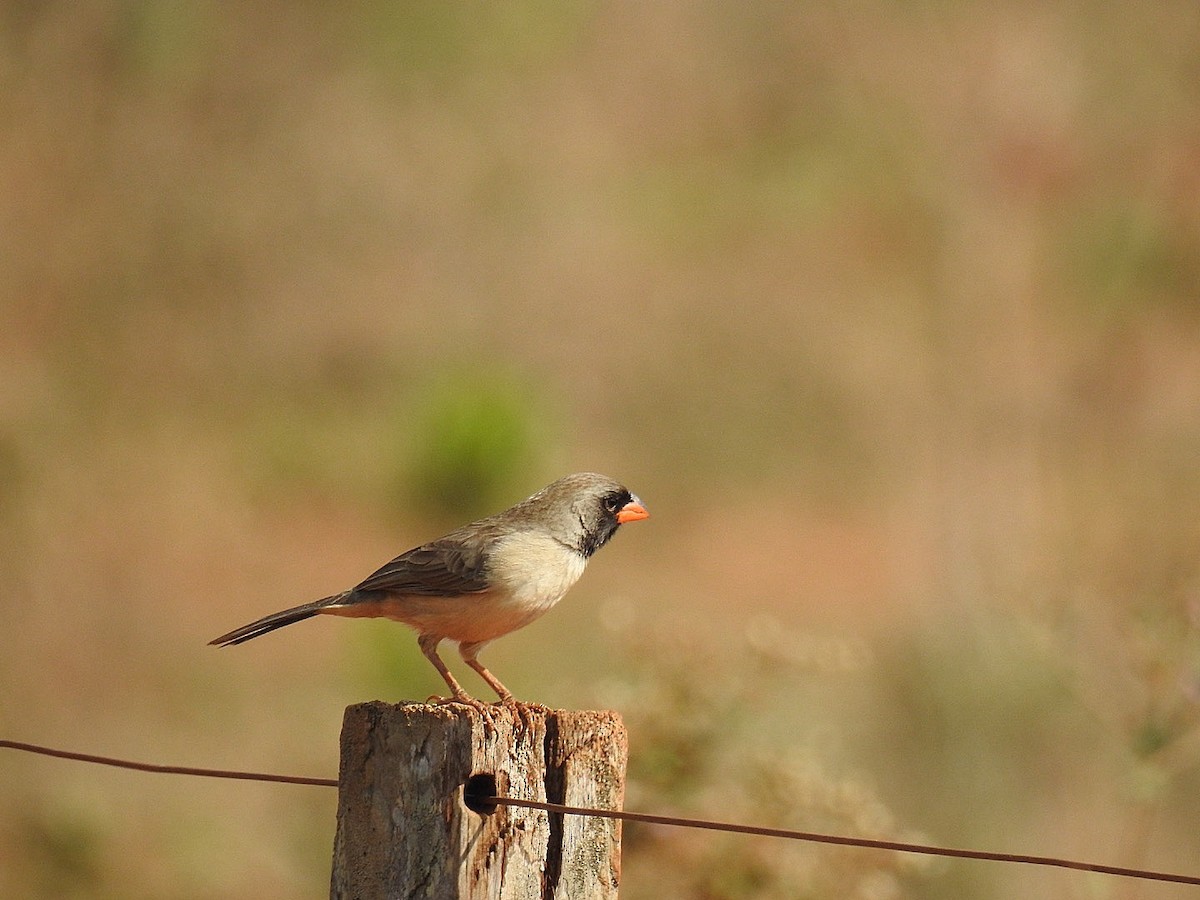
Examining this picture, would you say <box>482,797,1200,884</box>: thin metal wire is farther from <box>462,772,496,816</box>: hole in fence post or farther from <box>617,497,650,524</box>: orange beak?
<box>617,497,650,524</box>: orange beak

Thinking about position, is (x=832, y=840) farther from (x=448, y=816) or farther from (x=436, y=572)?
(x=436, y=572)

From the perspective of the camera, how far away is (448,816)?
2.33m

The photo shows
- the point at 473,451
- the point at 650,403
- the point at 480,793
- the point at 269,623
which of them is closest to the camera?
the point at 480,793

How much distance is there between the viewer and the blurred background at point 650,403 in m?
6.34

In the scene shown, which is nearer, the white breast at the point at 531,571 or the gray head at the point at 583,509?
the white breast at the point at 531,571

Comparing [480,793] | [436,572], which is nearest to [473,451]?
[436,572]

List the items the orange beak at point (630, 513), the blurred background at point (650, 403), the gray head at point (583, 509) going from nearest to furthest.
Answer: the gray head at point (583, 509) < the orange beak at point (630, 513) < the blurred background at point (650, 403)

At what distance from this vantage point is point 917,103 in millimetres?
17500

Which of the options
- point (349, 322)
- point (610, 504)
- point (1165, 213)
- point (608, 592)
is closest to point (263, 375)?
point (349, 322)

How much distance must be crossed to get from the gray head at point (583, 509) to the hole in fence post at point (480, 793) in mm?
1530

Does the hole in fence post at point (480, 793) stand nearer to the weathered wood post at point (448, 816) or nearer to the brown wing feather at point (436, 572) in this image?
the weathered wood post at point (448, 816)

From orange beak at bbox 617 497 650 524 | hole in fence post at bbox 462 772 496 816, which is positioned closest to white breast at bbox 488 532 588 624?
orange beak at bbox 617 497 650 524

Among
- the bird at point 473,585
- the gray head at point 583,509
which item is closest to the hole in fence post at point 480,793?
the bird at point 473,585

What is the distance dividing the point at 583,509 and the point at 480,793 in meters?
1.68
